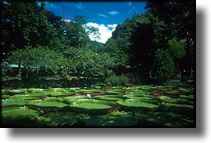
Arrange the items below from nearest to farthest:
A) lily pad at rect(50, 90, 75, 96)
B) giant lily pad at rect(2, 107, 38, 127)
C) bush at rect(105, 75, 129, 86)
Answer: giant lily pad at rect(2, 107, 38, 127) < lily pad at rect(50, 90, 75, 96) < bush at rect(105, 75, 129, 86)

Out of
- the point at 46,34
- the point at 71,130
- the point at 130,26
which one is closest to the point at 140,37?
the point at 130,26

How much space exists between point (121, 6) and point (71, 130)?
1.55 meters

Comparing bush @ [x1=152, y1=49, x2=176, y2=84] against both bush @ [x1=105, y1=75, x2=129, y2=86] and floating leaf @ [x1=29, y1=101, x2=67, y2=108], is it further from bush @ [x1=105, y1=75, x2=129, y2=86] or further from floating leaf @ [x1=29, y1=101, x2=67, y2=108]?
floating leaf @ [x1=29, y1=101, x2=67, y2=108]

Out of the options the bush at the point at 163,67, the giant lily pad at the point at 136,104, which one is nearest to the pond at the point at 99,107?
the giant lily pad at the point at 136,104

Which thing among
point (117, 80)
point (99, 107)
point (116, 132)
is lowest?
point (116, 132)

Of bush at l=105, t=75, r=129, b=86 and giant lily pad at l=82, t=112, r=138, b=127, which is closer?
giant lily pad at l=82, t=112, r=138, b=127

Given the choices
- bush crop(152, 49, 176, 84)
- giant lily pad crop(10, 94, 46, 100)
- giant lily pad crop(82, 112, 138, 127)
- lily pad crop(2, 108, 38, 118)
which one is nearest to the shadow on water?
giant lily pad crop(82, 112, 138, 127)

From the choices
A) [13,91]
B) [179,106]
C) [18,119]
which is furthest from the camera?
[13,91]

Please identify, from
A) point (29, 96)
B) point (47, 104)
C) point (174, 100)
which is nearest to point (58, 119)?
point (47, 104)

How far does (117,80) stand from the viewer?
367cm

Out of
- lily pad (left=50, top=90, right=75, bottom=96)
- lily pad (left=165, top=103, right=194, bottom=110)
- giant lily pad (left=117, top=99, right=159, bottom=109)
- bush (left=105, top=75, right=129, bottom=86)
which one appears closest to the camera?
lily pad (left=165, top=103, right=194, bottom=110)

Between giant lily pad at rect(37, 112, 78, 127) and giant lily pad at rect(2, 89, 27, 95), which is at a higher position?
giant lily pad at rect(2, 89, 27, 95)

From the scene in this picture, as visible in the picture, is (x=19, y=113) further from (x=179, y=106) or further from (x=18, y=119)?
(x=179, y=106)

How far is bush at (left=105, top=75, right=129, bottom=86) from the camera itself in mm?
3650
